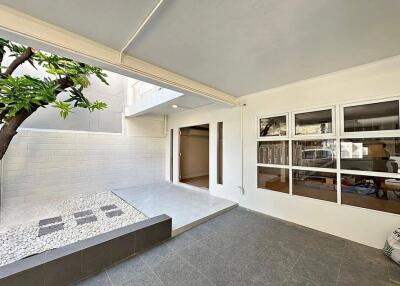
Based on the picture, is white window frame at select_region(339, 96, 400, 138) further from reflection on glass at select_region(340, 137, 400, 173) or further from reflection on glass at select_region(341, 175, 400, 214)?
reflection on glass at select_region(341, 175, 400, 214)

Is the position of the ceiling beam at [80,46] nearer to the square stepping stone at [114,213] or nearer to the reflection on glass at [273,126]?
the reflection on glass at [273,126]

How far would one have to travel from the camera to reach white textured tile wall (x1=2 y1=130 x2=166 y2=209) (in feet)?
12.0

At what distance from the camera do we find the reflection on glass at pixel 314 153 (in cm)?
268

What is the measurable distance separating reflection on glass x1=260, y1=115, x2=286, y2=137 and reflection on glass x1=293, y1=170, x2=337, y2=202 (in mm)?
825

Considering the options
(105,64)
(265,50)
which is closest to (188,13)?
(265,50)

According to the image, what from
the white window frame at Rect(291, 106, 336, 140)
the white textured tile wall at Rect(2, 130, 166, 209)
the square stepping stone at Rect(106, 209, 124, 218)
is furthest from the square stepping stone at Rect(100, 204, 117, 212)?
the white window frame at Rect(291, 106, 336, 140)

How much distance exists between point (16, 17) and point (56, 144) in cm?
356

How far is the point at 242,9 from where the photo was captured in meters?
1.41

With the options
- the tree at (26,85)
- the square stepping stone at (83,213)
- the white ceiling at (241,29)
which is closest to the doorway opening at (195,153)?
the square stepping stone at (83,213)

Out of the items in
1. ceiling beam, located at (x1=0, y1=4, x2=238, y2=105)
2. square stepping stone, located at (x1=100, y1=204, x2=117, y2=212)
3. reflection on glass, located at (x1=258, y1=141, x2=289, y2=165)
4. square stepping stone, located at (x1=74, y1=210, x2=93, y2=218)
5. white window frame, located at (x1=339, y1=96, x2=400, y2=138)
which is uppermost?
ceiling beam, located at (x1=0, y1=4, x2=238, y2=105)

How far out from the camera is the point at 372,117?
7.71ft

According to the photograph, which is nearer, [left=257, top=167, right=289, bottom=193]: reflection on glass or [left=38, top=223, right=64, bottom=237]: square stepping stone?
[left=38, top=223, right=64, bottom=237]: square stepping stone

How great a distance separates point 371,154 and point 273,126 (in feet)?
4.89

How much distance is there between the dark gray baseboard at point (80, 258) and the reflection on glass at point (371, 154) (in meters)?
3.05
